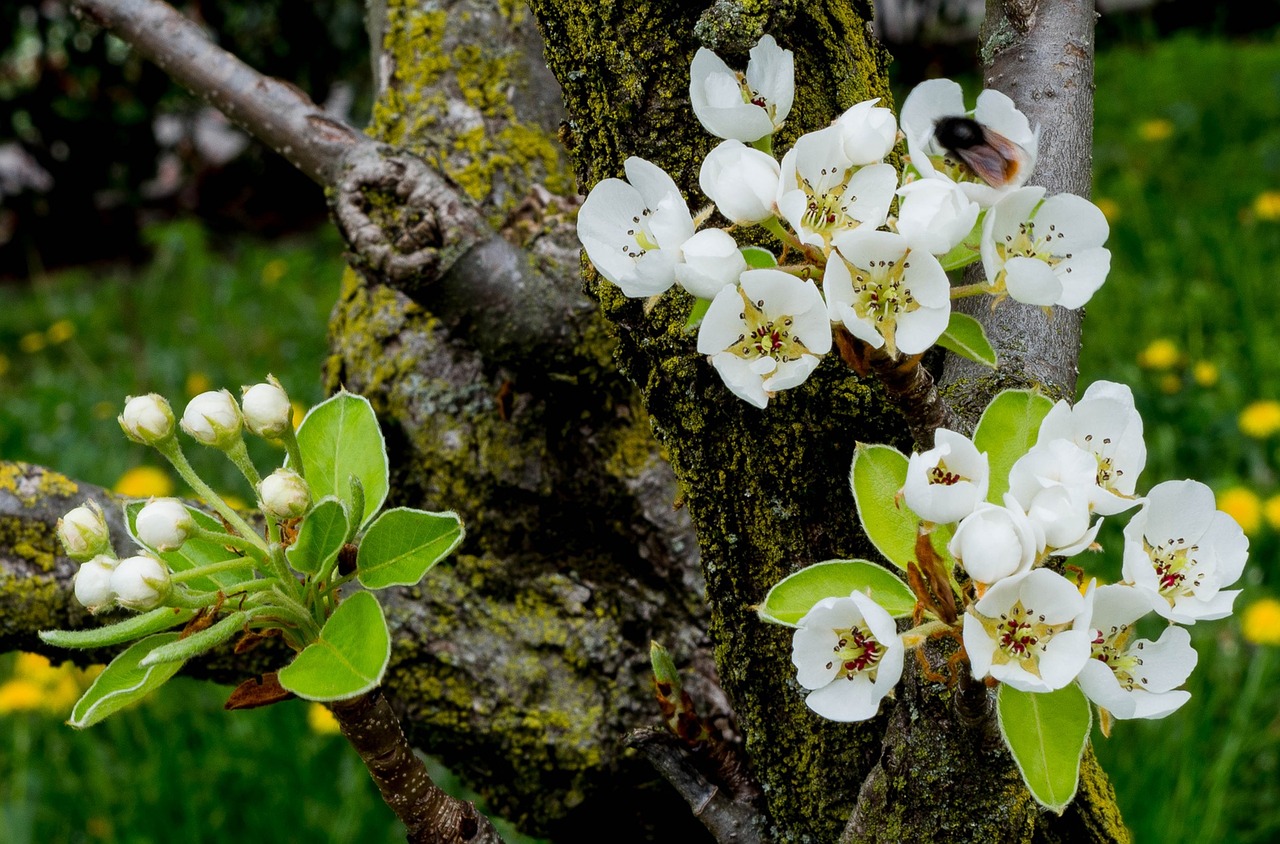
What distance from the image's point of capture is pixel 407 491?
1662 millimetres

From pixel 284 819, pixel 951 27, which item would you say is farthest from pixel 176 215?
pixel 284 819

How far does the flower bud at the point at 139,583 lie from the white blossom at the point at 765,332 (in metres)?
0.41

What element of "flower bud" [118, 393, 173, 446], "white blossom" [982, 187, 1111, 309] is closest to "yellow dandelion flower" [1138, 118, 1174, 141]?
"white blossom" [982, 187, 1111, 309]

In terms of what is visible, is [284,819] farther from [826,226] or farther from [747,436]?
[826,226]

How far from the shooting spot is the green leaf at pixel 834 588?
842 mm

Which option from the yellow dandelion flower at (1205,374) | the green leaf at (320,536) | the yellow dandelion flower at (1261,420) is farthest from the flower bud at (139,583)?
the yellow dandelion flower at (1205,374)

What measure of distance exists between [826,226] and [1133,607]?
334 millimetres

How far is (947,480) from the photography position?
2.52 ft

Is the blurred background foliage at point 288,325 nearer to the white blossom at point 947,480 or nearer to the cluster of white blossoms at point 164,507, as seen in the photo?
the cluster of white blossoms at point 164,507

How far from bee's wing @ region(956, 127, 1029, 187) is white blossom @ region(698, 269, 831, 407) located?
0.53 feet

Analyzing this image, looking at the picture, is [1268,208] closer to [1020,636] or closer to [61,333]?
[1020,636]

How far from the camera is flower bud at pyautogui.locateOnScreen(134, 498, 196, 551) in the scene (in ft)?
2.69

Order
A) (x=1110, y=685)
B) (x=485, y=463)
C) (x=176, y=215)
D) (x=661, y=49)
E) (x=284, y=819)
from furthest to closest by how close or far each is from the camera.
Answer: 1. (x=176, y=215)
2. (x=284, y=819)
3. (x=485, y=463)
4. (x=661, y=49)
5. (x=1110, y=685)

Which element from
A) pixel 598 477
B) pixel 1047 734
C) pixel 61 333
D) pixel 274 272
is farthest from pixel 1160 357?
pixel 61 333
